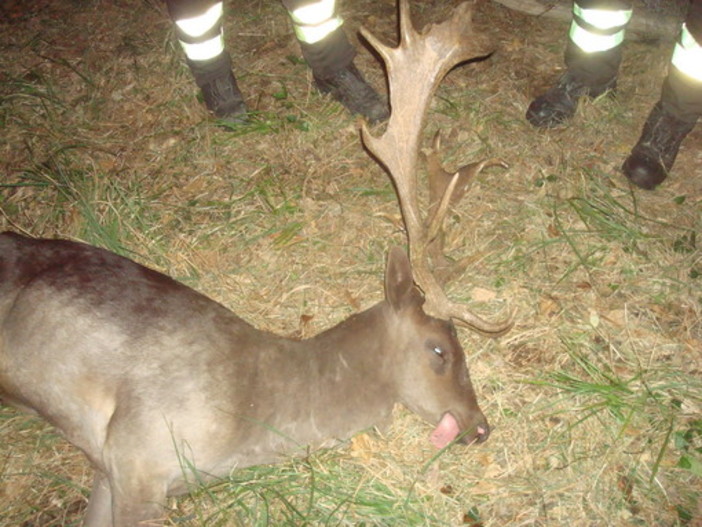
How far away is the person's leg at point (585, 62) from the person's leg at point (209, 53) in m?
2.43

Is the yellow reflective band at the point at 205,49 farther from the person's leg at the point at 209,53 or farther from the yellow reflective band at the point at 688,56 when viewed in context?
the yellow reflective band at the point at 688,56

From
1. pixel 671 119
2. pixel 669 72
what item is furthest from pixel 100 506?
pixel 669 72

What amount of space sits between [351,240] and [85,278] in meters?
1.77

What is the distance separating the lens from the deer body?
9.10 feet

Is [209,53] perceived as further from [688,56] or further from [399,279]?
[688,56]

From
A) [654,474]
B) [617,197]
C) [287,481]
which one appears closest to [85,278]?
[287,481]

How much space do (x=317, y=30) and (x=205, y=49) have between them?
89cm

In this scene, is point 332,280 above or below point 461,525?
above

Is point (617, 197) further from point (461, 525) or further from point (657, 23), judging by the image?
point (461, 525)

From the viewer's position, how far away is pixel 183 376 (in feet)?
9.36

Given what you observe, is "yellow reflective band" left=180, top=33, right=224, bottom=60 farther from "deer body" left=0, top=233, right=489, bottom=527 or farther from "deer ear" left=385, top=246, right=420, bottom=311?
"deer ear" left=385, top=246, right=420, bottom=311

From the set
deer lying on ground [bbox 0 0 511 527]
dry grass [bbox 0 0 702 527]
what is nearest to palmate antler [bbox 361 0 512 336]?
deer lying on ground [bbox 0 0 511 527]

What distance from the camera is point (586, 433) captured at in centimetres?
321

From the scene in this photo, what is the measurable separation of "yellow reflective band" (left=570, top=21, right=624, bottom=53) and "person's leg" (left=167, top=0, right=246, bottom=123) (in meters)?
2.69
